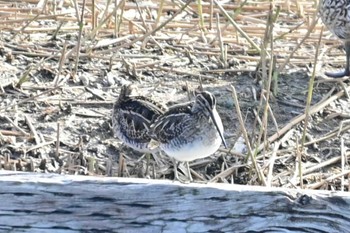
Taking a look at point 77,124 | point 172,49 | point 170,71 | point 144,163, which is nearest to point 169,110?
point 144,163

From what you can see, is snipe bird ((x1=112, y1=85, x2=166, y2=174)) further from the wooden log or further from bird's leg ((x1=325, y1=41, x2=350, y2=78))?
the wooden log

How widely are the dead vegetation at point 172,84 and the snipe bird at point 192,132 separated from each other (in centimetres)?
24

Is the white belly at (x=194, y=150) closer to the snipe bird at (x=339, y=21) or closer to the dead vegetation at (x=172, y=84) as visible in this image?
the dead vegetation at (x=172, y=84)

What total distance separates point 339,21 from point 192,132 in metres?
2.84

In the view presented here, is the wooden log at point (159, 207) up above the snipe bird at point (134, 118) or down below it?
above

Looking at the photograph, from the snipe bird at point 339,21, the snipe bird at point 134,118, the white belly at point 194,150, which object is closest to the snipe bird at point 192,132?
the white belly at point 194,150

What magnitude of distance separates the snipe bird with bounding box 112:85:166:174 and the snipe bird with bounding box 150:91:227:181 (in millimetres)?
198

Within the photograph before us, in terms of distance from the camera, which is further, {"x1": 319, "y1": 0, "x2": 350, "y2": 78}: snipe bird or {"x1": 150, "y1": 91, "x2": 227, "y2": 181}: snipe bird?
{"x1": 319, "y1": 0, "x2": 350, "y2": 78}: snipe bird

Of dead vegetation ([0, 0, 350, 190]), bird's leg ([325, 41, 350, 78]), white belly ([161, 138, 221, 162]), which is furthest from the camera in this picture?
bird's leg ([325, 41, 350, 78])

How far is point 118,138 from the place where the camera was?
7168mm

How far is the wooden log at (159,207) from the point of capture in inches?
146

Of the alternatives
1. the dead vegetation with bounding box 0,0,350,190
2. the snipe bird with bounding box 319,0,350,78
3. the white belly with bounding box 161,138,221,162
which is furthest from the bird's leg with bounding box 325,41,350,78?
the white belly with bounding box 161,138,221,162

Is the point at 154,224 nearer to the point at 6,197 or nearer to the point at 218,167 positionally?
the point at 6,197

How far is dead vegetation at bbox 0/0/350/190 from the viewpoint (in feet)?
22.1
